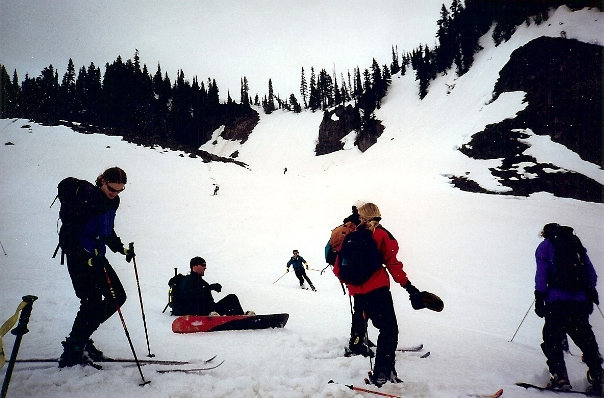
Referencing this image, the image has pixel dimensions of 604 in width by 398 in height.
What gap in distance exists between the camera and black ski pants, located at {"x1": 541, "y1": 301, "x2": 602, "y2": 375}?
4.11 m

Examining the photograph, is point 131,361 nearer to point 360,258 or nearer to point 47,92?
point 360,258

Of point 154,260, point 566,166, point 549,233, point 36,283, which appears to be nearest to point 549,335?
point 549,233

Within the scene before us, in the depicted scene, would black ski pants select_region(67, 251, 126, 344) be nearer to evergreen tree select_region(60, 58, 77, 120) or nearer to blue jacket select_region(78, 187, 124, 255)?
blue jacket select_region(78, 187, 124, 255)

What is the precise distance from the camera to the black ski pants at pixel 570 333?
411cm

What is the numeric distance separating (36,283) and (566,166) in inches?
1458

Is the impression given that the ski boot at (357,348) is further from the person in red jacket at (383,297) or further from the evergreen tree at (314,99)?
the evergreen tree at (314,99)

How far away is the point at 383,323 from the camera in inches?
145

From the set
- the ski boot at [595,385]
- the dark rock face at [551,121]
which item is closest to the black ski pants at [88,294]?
the ski boot at [595,385]

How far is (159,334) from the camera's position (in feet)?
17.2

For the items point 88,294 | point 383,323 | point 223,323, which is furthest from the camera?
point 223,323

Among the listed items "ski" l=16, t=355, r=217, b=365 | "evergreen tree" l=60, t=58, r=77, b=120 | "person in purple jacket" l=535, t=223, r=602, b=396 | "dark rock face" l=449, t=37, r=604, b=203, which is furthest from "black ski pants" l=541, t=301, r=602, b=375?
"evergreen tree" l=60, t=58, r=77, b=120

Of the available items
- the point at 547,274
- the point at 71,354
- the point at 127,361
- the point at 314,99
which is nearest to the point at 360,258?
the point at 547,274

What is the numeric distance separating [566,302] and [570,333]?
16.8 inches

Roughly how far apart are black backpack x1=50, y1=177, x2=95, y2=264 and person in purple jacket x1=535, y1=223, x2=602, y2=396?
19.1ft
